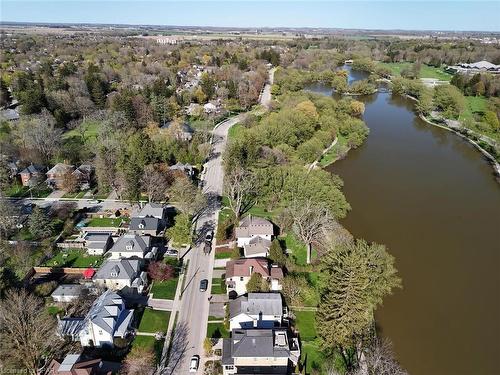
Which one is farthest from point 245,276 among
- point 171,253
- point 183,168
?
point 183,168

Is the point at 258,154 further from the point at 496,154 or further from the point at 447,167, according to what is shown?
the point at 496,154

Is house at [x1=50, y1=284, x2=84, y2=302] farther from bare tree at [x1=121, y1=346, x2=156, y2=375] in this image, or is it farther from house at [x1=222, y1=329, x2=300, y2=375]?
house at [x1=222, y1=329, x2=300, y2=375]

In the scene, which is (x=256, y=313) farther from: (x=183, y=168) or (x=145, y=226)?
(x=183, y=168)

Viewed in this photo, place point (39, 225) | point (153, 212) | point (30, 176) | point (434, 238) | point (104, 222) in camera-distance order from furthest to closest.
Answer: point (30, 176)
point (104, 222)
point (153, 212)
point (434, 238)
point (39, 225)

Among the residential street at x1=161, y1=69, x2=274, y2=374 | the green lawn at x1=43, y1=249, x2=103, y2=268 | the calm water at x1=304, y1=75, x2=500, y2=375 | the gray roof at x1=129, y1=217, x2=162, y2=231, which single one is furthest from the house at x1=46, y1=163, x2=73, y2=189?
the calm water at x1=304, y1=75, x2=500, y2=375

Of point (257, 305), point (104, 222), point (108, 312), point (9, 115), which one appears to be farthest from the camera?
point (9, 115)

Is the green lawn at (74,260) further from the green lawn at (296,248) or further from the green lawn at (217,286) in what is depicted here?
the green lawn at (296,248)

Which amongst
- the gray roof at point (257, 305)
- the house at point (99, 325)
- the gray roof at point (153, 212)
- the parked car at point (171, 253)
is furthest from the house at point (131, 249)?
the gray roof at point (257, 305)
